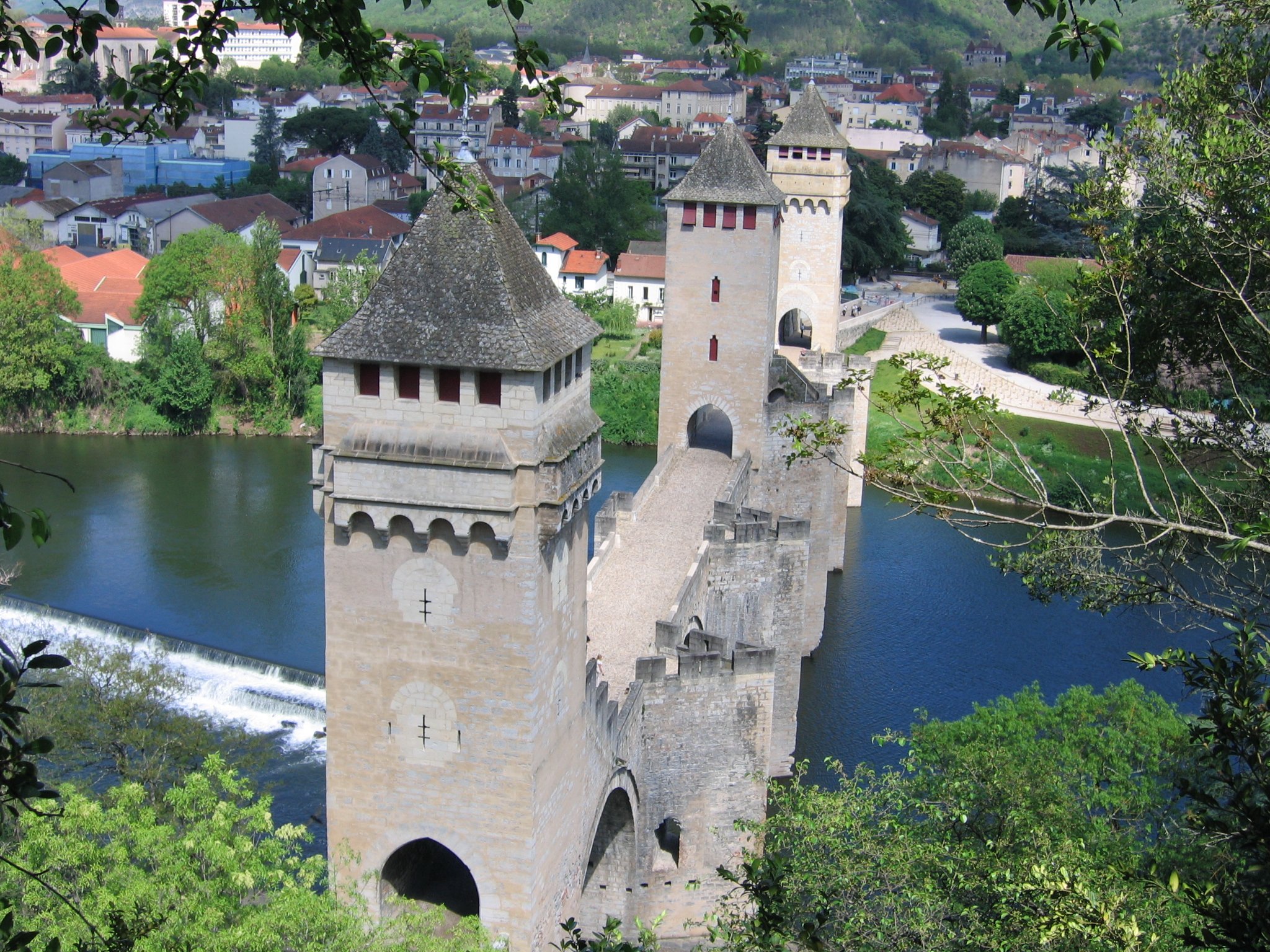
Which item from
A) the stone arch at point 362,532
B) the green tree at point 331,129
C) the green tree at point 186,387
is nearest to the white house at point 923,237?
the green tree at point 331,129

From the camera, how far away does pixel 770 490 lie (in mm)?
33438

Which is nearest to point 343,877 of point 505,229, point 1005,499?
point 505,229

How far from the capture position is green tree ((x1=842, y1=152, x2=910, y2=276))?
68.9 m

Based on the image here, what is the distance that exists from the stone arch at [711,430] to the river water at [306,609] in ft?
17.4

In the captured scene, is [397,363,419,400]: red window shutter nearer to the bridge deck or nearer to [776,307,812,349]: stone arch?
the bridge deck

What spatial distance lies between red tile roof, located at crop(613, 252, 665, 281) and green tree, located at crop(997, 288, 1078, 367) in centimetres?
1638

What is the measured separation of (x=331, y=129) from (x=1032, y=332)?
59.5m

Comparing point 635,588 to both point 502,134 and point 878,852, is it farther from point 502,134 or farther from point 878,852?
point 502,134

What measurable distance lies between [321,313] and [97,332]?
28.6 feet

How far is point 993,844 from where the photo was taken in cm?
1579

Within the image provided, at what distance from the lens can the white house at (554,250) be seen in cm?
7018

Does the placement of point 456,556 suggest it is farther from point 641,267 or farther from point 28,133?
point 28,133

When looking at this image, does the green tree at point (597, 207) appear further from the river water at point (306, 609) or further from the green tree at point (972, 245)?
the river water at point (306, 609)

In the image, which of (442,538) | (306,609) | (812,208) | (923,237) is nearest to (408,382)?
(442,538)
